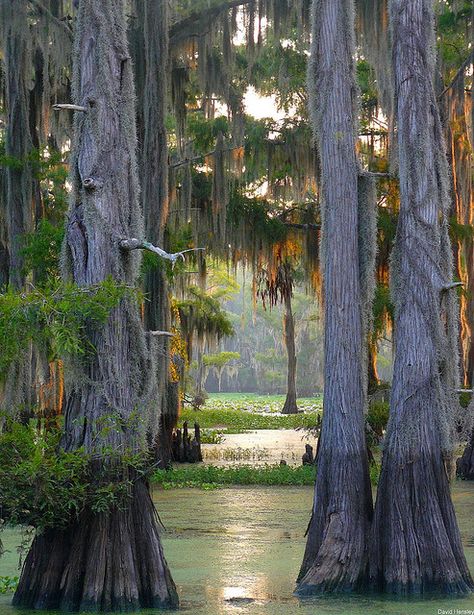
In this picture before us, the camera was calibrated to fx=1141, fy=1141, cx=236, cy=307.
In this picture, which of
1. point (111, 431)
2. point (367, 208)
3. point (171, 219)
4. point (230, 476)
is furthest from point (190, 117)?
point (111, 431)

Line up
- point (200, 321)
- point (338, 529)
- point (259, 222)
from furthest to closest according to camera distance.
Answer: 1. point (200, 321)
2. point (259, 222)
3. point (338, 529)

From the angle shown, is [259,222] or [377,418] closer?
[377,418]

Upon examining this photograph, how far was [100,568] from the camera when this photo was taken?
Result: 662 cm

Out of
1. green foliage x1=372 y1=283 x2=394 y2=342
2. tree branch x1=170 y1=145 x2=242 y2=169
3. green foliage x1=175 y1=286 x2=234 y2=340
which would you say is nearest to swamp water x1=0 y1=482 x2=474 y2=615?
green foliage x1=372 y1=283 x2=394 y2=342

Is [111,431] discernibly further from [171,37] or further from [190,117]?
[190,117]

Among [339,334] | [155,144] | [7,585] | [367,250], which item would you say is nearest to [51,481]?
[7,585]

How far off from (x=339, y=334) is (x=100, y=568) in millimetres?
2454

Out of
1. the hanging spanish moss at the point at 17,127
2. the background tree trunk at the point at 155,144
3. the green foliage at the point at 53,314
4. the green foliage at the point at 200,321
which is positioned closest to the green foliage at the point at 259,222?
the background tree trunk at the point at 155,144

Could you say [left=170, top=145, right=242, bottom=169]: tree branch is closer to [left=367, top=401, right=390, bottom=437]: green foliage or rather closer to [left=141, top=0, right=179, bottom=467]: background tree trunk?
[left=141, top=0, right=179, bottom=467]: background tree trunk

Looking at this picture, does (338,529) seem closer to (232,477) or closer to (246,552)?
(246,552)

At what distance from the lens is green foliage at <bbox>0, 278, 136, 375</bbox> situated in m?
6.55

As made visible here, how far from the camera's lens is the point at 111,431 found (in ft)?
22.8

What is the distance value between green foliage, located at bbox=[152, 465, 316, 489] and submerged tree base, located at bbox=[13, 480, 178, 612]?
7.12 metres

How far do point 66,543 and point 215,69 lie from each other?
454 inches
